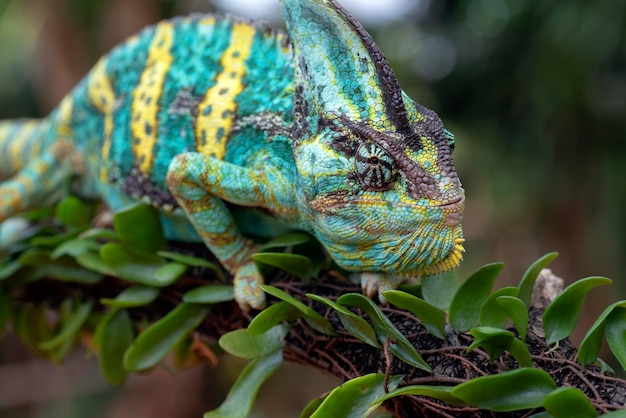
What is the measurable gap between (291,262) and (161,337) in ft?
1.06

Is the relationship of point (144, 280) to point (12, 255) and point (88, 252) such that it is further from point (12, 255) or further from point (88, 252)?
point (12, 255)

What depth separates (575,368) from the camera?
2.75 feet

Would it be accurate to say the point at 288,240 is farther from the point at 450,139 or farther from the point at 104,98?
the point at 104,98

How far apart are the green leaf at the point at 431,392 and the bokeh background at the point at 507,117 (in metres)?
2.87

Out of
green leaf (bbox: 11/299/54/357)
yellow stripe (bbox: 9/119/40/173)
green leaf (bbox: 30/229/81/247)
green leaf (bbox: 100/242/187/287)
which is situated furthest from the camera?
yellow stripe (bbox: 9/119/40/173)

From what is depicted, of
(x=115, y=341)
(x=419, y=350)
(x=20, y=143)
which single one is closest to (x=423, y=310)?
(x=419, y=350)

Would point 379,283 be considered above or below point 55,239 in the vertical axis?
above

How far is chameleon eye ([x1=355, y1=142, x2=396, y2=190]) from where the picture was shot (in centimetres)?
100

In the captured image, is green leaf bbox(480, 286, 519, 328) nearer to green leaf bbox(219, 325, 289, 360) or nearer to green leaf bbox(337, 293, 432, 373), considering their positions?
green leaf bbox(337, 293, 432, 373)

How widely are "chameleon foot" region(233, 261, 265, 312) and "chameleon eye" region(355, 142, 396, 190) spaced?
0.94 ft

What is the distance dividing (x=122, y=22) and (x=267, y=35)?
110 inches

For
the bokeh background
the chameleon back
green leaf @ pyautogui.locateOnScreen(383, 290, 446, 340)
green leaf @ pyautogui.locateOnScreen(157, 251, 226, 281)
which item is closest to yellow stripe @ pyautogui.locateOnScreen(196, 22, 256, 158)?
the chameleon back

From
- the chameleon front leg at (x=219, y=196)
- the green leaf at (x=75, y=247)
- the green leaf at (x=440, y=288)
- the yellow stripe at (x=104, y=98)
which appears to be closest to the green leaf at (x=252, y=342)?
the chameleon front leg at (x=219, y=196)

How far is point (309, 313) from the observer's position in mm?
1015
